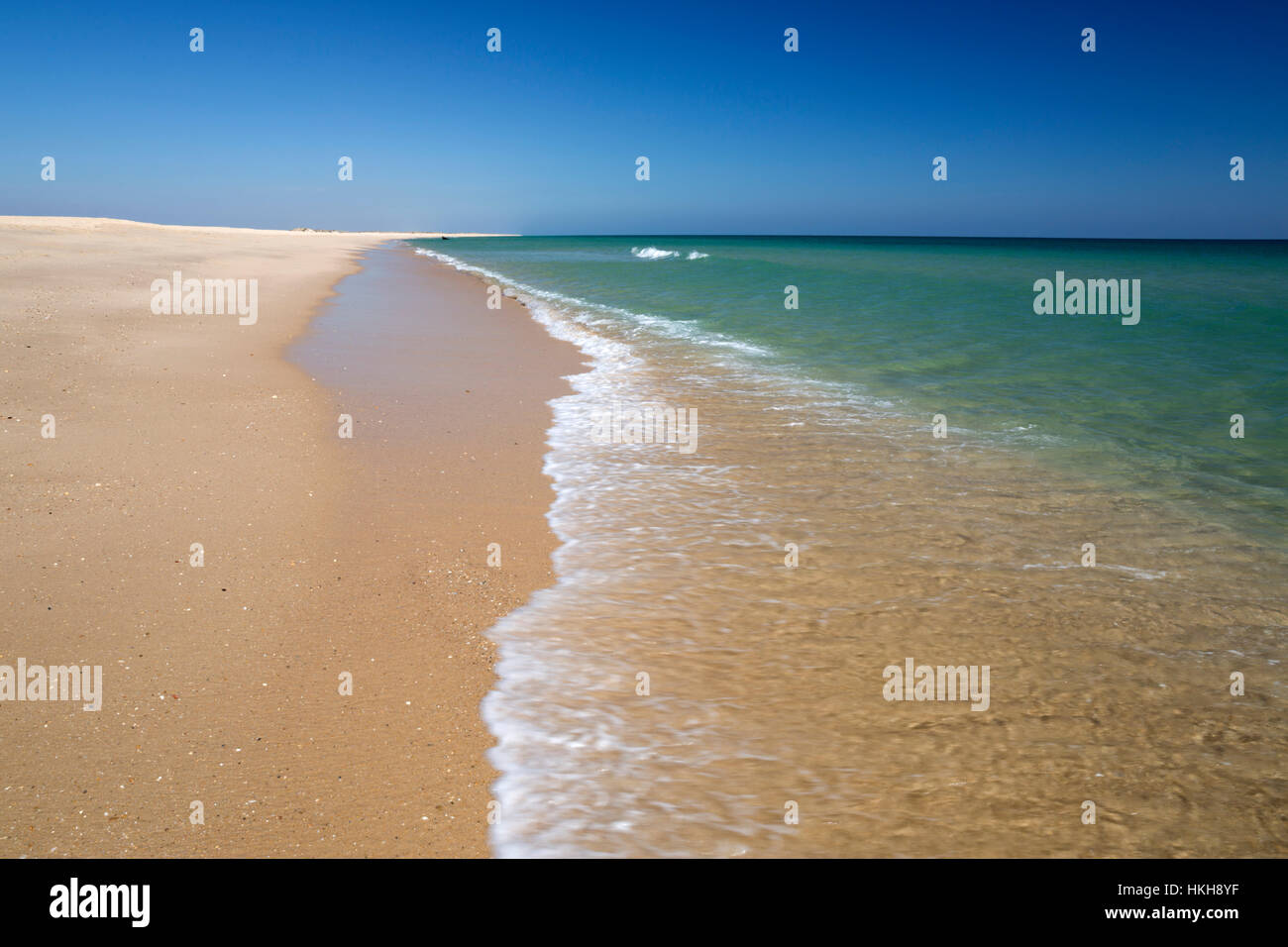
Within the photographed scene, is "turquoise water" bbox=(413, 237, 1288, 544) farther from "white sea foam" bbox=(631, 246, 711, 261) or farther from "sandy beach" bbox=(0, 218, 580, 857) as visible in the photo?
"white sea foam" bbox=(631, 246, 711, 261)

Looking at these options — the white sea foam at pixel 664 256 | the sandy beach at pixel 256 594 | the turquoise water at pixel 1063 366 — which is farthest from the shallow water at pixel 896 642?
the white sea foam at pixel 664 256

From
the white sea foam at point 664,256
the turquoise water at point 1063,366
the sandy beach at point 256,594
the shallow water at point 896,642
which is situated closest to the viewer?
the sandy beach at point 256,594

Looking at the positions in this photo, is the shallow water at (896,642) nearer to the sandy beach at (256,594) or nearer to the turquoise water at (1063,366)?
the turquoise water at (1063,366)

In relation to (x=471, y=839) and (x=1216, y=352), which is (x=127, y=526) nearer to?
(x=471, y=839)

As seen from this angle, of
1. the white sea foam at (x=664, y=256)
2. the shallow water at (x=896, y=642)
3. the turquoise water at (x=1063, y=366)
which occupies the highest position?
the white sea foam at (x=664, y=256)

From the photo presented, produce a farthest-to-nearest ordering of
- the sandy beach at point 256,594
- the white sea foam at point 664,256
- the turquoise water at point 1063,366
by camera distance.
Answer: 1. the white sea foam at point 664,256
2. the turquoise water at point 1063,366
3. the sandy beach at point 256,594

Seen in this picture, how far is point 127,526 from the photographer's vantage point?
531cm

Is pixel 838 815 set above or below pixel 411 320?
below

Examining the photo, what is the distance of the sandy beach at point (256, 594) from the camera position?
2969 millimetres

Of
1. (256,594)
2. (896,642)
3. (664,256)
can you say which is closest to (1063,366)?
(896,642)

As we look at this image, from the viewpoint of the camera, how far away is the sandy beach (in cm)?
297

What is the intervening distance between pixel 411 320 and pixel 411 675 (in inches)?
592
